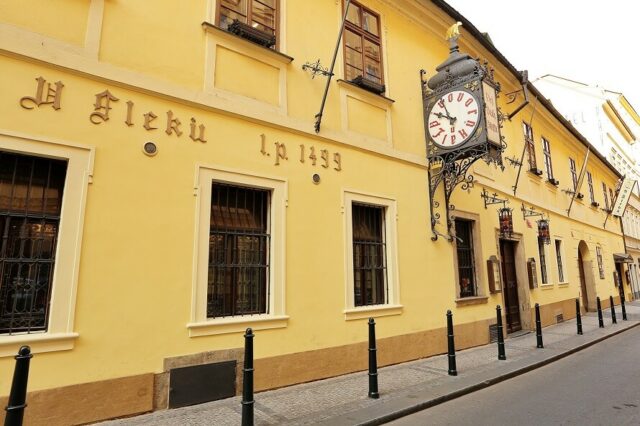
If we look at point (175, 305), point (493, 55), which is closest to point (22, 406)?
point (175, 305)

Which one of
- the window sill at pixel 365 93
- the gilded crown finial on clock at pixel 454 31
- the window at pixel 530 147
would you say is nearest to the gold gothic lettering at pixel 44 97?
the window sill at pixel 365 93

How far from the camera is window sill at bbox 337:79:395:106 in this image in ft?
23.1

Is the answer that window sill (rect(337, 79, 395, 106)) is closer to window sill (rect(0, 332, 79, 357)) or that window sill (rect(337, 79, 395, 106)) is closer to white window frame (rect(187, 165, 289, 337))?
white window frame (rect(187, 165, 289, 337))

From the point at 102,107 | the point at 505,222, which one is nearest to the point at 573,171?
the point at 505,222

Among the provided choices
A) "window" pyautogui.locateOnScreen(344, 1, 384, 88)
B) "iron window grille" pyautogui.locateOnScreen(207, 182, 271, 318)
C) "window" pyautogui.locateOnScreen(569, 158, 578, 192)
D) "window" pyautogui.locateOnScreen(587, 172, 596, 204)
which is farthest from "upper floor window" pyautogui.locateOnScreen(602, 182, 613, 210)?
"iron window grille" pyautogui.locateOnScreen(207, 182, 271, 318)

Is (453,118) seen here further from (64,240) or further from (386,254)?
(64,240)

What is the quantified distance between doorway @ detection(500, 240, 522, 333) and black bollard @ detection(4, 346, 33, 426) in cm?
1061

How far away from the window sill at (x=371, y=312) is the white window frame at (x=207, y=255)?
123cm

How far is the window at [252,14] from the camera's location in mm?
5859

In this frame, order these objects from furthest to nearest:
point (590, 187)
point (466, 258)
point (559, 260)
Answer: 1. point (590, 187)
2. point (559, 260)
3. point (466, 258)

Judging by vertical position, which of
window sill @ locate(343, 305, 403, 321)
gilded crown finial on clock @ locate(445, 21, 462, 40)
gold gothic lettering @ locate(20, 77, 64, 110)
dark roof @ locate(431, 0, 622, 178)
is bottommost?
window sill @ locate(343, 305, 403, 321)

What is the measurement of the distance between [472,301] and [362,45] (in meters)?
6.01

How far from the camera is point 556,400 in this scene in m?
5.21

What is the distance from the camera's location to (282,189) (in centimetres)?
591
